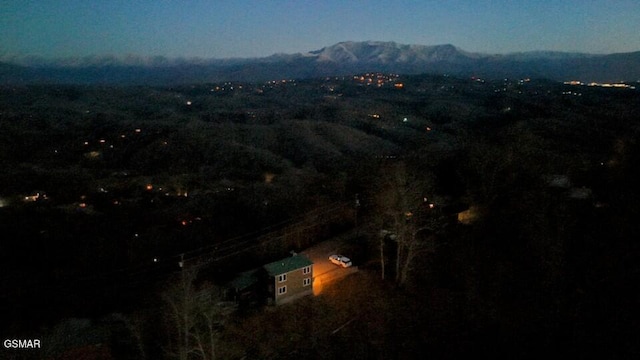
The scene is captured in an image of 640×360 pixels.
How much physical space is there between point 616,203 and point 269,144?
47709 mm

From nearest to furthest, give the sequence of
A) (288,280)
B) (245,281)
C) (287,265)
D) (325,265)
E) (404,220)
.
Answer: (288,280), (245,281), (287,265), (404,220), (325,265)

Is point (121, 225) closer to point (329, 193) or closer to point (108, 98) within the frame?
point (329, 193)

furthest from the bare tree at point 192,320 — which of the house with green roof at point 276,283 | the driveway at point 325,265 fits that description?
the driveway at point 325,265

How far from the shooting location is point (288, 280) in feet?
55.3

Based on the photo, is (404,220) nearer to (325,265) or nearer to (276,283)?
(325,265)

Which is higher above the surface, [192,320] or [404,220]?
[404,220]

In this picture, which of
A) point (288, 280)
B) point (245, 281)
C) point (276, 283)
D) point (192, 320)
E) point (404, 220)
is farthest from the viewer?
point (404, 220)

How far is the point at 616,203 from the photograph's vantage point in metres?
22.6

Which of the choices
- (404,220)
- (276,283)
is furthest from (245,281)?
(404,220)

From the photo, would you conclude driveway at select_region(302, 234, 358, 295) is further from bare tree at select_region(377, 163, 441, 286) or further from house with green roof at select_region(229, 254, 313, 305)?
bare tree at select_region(377, 163, 441, 286)

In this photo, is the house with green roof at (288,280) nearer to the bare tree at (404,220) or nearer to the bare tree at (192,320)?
the bare tree at (192,320)

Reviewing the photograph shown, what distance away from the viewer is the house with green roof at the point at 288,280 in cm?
1670

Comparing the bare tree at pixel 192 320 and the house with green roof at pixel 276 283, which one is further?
the house with green roof at pixel 276 283

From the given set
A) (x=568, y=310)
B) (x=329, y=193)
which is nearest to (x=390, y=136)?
(x=329, y=193)
